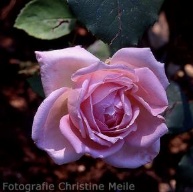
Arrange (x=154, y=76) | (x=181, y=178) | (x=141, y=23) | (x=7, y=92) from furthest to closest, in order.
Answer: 1. (x=7, y=92)
2. (x=181, y=178)
3. (x=141, y=23)
4. (x=154, y=76)

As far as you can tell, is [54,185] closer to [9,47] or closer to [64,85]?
[9,47]

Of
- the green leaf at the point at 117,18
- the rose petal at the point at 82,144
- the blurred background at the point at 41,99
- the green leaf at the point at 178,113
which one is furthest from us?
the blurred background at the point at 41,99

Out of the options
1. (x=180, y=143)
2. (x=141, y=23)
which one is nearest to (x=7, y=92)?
(x=180, y=143)

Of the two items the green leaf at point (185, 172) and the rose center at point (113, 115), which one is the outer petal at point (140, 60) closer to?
the rose center at point (113, 115)

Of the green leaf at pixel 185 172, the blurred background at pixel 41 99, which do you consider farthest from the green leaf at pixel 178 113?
the blurred background at pixel 41 99

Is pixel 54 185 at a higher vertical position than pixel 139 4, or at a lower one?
lower

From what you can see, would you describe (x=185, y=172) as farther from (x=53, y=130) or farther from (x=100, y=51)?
(x=53, y=130)

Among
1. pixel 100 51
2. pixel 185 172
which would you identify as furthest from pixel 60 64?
pixel 185 172

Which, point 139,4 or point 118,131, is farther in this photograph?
point 139,4
